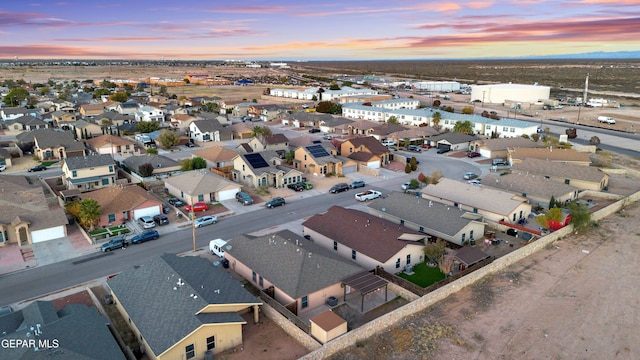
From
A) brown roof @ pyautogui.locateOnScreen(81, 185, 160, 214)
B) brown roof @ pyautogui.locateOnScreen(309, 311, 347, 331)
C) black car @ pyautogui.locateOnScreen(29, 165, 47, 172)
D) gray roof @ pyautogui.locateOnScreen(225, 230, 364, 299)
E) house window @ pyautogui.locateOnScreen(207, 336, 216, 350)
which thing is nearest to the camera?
house window @ pyautogui.locateOnScreen(207, 336, 216, 350)

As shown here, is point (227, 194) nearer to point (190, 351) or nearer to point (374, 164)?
point (374, 164)

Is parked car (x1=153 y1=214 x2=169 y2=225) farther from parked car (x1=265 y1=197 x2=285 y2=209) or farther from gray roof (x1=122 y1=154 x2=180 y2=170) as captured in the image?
gray roof (x1=122 y1=154 x2=180 y2=170)

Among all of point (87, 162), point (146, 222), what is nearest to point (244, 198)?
point (146, 222)

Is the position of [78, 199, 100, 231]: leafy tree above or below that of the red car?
above

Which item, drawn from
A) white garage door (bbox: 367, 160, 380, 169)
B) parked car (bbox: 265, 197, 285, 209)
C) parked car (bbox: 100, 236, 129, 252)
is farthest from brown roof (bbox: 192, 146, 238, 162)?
parked car (bbox: 100, 236, 129, 252)

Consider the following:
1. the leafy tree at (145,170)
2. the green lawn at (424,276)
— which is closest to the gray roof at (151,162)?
the leafy tree at (145,170)

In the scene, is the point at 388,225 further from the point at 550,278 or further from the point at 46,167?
the point at 46,167

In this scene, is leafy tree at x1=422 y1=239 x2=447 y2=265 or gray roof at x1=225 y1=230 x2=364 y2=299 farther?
leafy tree at x1=422 y1=239 x2=447 y2=265
